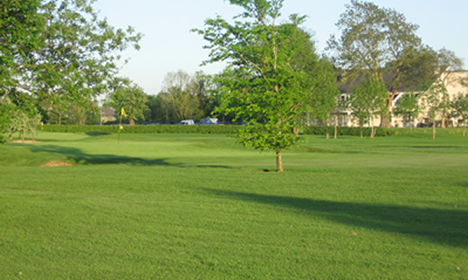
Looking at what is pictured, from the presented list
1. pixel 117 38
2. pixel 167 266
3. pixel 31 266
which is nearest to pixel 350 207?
pixel 167 266

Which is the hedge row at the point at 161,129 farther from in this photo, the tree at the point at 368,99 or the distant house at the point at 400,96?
the tree at the point at 368,99

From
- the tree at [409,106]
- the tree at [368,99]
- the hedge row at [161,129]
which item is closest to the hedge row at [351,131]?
the tree at [368,99]

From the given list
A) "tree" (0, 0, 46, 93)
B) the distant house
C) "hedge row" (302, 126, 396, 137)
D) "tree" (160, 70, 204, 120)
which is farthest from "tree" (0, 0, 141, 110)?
"tree" (160, 70, 204, 120)

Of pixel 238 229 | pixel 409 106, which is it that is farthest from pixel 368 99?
pixel 238 229

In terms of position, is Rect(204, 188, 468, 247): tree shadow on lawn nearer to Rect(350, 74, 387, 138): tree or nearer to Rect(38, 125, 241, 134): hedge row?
Rect(350, 74, 387, 138): tree

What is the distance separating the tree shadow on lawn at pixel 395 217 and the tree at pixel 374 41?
5929 cm

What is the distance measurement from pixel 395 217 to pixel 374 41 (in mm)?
62708

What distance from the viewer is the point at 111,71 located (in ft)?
38.3

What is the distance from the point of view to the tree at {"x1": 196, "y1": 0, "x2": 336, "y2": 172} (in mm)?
17047

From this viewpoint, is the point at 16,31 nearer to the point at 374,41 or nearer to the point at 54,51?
the point at 54,51

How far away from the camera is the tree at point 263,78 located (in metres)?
17.0

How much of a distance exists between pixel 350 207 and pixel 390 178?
4877 millimetres

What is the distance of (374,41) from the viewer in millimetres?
66688

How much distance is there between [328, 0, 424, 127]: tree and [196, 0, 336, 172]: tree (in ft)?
170
